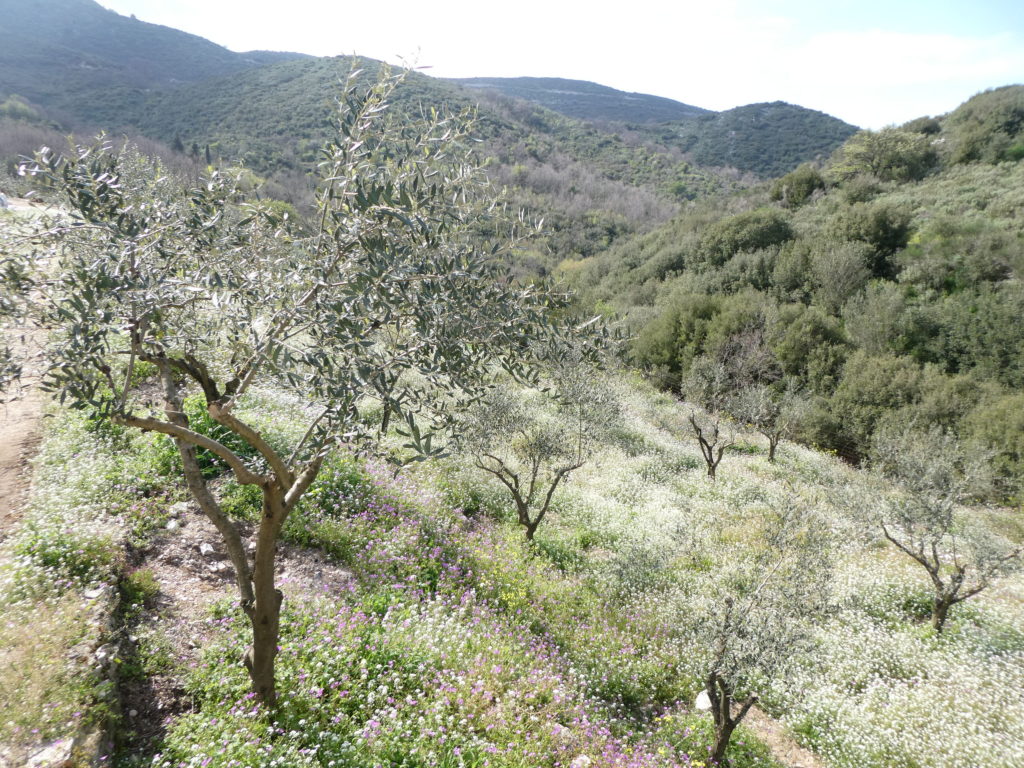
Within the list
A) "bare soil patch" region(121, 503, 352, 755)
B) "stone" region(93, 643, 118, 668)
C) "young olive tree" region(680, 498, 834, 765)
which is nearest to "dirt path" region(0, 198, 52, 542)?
"bare soil patch" region(121, 503, 352, 755)

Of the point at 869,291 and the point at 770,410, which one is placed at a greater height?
the point at 869,291

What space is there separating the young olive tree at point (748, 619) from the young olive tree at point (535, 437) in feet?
12.0

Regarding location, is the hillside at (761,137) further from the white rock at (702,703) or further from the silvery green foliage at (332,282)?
the silvery green foliage at (332,282)

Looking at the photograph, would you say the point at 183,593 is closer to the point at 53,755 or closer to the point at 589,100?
the point at 53,755

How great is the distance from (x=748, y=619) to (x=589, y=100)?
14564cm

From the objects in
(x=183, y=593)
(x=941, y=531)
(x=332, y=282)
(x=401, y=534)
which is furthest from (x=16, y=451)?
(x=941, y=531)

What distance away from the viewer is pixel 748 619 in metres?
5.95

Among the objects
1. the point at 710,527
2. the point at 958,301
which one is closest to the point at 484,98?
the point at 958,301

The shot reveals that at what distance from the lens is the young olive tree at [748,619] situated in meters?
5.46

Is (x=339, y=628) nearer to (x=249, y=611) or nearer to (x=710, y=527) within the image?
(x=249, y=611)

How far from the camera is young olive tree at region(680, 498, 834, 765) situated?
546 cm

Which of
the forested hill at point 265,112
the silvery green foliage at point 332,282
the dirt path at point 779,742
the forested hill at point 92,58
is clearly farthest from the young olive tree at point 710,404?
the forested hill at point 92,58

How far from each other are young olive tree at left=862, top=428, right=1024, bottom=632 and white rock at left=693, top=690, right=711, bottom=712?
545cm

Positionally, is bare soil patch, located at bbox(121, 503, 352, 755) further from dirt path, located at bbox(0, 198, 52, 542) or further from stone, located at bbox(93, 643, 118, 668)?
dirt path, located at bbox(0, 198, 52, 542)
